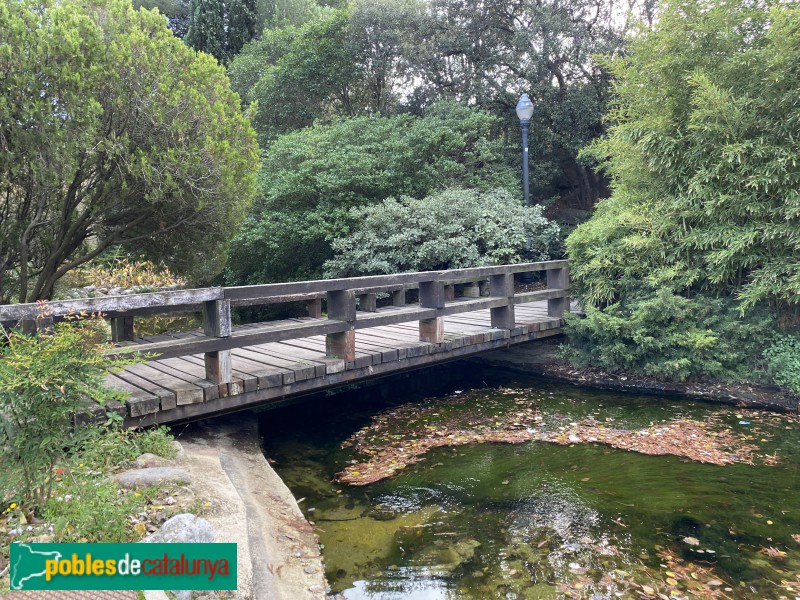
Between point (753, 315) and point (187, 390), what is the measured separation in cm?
650

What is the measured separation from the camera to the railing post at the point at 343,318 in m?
5.59

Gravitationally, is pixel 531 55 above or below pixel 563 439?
above

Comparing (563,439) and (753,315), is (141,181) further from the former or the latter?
(753,315)

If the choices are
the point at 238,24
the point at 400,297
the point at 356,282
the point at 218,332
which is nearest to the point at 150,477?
the point at 218,332

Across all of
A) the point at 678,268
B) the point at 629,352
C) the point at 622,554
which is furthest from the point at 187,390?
the point at 678,268

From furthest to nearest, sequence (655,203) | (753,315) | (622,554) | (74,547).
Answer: (655,203) → (753,315) → (622,554) → (74,547)

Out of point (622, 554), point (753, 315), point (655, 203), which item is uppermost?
point (655, 203)

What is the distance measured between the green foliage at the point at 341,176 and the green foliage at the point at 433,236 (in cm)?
46

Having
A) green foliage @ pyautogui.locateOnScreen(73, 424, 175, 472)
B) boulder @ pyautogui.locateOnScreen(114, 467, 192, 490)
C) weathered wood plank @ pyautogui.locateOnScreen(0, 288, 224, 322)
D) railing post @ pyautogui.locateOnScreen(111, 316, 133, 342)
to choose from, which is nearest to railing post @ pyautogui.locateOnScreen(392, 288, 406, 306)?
railing post @ pyautogui.locateOnScreen(111, 316, 133, 342)

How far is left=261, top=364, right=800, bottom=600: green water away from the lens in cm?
330

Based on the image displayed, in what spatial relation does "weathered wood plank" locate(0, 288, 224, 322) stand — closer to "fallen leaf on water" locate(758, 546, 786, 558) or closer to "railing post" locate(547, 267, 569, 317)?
"fallen leaf on water" locate(758, 546, 786, 558)

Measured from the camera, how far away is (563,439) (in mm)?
5566

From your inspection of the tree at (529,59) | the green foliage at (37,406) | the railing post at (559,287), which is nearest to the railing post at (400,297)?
the railing post at (559,287)

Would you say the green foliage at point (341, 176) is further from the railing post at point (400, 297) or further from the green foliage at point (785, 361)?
the green foliage at point (785, 361)
